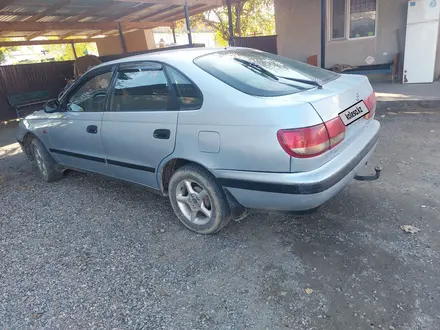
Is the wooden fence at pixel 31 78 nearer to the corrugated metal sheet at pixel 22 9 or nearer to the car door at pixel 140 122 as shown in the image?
the corrugated metal sheet at pixel 22 9

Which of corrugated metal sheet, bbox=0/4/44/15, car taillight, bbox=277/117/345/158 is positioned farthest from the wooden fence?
car taillight, bbox=277/117/345/158

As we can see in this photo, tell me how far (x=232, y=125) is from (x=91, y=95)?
208 cm

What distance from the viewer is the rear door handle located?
289 centimetres

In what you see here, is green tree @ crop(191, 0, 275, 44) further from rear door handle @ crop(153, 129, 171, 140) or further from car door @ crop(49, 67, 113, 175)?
rear door handle @ crop(153, 129, 171, 140)

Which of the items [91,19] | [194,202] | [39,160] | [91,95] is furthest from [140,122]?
[91,19]

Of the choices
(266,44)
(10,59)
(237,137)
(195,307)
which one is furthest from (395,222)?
(10,59)

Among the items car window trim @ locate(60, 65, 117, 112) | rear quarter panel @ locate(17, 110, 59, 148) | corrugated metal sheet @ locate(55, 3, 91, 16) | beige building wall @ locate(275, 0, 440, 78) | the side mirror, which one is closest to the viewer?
car window trim @ locate(60, 65, 117, 112)

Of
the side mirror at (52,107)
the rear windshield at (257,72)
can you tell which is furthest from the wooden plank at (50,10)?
the rear windshield at (257,72)

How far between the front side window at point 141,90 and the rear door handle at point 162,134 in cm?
21

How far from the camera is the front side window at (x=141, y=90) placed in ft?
9.86

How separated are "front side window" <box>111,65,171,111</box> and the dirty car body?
1 centimetres

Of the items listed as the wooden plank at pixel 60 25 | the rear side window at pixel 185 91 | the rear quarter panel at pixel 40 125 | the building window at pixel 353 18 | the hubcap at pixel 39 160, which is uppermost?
the wooden plank at pixel 60 25

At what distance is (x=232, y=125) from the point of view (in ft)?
8.11

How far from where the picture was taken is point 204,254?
2812 mm
